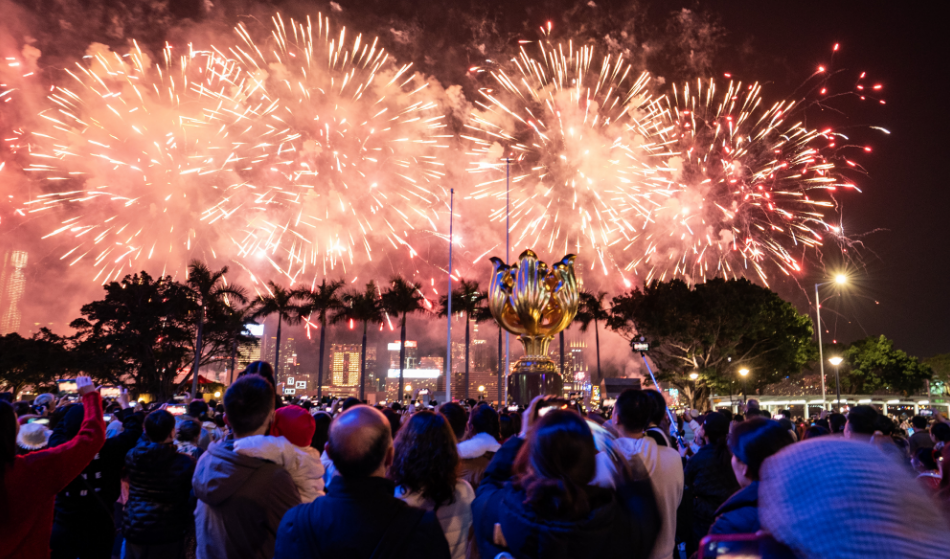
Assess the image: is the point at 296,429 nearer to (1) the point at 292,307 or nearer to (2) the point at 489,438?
(2) the point at 489,438

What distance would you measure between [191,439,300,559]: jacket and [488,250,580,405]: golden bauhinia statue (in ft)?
50.0

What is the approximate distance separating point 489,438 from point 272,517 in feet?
5.49

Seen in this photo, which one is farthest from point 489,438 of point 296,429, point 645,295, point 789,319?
point 789,319

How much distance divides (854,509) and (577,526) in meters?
1.24

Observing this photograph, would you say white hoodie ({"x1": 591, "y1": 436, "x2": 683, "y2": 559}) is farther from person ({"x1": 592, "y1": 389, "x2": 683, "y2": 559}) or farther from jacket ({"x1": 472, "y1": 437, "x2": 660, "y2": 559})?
jacket ({"x1": 472, "y1": 437, "x2": 660, "y2": 559})

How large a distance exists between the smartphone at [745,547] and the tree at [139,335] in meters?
41.1

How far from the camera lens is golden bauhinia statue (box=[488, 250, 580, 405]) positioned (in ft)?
59.5

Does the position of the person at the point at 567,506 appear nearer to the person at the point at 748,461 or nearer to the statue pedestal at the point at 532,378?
the person at the point at 748,461

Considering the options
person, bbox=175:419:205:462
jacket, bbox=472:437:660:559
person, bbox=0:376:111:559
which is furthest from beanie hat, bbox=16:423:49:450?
jacket, bbox=472:437:660:559

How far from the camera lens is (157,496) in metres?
4.15

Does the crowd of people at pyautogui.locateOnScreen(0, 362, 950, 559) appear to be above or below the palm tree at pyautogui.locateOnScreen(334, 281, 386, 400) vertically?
below

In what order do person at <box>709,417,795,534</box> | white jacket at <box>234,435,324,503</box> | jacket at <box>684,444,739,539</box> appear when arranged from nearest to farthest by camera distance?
person at <box>709,417,795,534</box>, white jacket at <box>234,435,324,503</box>, jacket at <box>684,444,739,539</box>

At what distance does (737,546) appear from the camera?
1.40m

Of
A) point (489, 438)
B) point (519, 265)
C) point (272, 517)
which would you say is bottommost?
point (272, 517)
